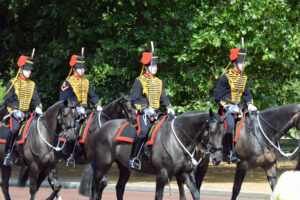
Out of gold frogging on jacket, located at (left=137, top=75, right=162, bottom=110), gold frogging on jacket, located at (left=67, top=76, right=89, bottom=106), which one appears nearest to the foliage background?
Answer: gold frogging on jacket, located at (left=67, top=76, right=89, bottom=106)

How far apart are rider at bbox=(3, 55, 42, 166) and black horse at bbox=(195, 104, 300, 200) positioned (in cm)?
374

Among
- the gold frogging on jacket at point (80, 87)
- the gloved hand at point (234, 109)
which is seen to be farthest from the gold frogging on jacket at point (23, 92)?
the gloved hand at point (234, 109)

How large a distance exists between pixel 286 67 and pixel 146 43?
12.3 feet

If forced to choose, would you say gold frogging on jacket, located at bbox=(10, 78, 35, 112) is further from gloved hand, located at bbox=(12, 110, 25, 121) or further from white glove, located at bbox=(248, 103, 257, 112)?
white glove, located at bbox=(248, 103, 257, 112)

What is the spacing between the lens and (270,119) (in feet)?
30.3

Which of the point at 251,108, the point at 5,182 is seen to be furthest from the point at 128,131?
the point at 5,182

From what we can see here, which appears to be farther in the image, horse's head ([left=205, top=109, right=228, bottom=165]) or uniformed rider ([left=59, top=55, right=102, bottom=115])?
uniformed rider ([left=59, top=55, right=102, bottom=115])

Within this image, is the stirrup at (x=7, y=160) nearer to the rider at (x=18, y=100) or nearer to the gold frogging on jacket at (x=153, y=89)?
the rider at (x=18, y=100)

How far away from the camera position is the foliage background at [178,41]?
553 inches

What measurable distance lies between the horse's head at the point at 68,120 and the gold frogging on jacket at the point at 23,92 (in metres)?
1.29

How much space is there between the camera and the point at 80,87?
39.2 feet

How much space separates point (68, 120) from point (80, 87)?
262 cm

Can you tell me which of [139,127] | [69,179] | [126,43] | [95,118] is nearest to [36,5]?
[126,43]

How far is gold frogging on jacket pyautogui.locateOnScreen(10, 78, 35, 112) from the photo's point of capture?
34.4ft
